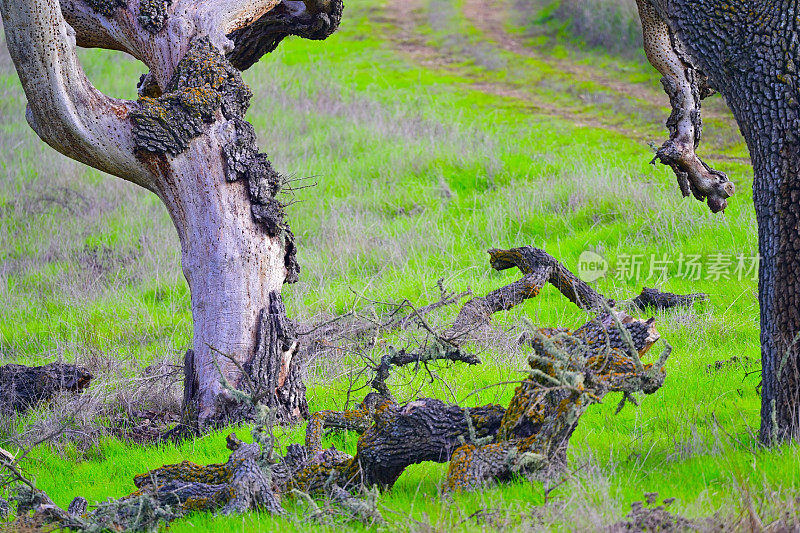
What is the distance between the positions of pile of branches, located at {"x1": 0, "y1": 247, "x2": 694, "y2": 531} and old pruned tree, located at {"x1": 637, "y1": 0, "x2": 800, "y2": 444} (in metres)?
0.73

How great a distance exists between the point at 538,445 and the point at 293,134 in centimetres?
1243

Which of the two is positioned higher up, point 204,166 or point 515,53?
point 204,166

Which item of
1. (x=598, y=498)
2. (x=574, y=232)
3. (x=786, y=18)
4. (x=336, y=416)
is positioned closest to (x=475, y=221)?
(x=574, y=232)

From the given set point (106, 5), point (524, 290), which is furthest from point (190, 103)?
point (524, 290)

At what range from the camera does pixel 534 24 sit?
24391 millimetres

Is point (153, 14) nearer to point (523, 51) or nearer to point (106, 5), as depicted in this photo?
point (106, 5)

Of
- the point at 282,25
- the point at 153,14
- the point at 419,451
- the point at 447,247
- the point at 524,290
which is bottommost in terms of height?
the point at 447,247

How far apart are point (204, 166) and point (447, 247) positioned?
4764mm

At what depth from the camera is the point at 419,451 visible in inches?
145

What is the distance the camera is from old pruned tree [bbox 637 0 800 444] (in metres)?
3.64

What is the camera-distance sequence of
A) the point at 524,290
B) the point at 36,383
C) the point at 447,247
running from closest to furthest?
the point at 524,290 < the point at 36,383 < the point at 447,247

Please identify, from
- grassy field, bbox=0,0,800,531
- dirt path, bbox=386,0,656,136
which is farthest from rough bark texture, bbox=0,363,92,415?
dirt path, bbox=386,0,656,136

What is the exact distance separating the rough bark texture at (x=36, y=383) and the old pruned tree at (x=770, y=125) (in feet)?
17.6

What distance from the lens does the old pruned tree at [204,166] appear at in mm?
5148
